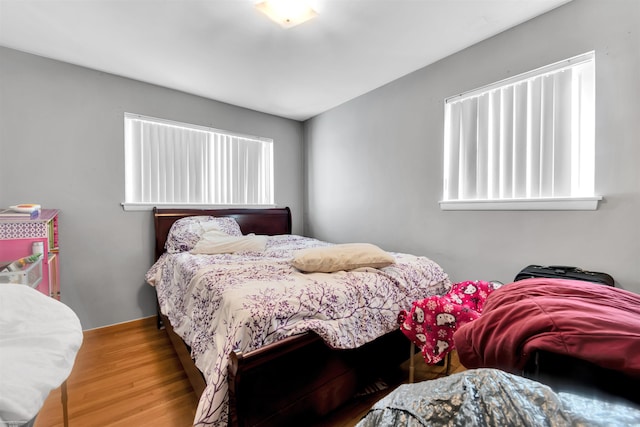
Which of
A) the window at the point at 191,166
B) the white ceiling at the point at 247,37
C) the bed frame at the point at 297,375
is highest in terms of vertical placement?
the white ceiling at the point at 247,37

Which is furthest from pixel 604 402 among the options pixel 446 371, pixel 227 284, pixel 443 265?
pixel 443 265

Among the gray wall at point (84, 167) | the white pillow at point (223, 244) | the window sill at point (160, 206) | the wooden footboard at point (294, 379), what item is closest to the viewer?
the wooden footboard at point (294, 379)

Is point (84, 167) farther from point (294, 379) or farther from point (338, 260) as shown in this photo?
point (294, 379)

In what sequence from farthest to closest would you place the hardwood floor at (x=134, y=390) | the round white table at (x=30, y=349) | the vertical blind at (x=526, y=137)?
the vertical blind at (x=526, y=137) < the hardwood floor at (x=134, y=390) < the round white table at (x=30, y=349)

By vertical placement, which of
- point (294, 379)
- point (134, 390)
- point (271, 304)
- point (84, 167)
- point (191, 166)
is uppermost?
point (191, 166)

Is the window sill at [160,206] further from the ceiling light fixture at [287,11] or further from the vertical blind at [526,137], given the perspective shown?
the vertical blind at [526,137]

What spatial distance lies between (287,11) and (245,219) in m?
2.18

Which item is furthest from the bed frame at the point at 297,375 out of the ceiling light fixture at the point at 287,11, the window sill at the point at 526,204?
the ceiling light fixture at the point at 287,11

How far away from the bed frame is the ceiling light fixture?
6.18 feet

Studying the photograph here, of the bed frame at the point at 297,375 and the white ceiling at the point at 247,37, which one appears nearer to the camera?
the bed frame at the point at 297,375

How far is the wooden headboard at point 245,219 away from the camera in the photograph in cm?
269

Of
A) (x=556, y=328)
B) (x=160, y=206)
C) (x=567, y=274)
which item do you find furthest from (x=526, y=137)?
(x=160, y=206)

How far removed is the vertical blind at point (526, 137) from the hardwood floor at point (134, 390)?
1.40m

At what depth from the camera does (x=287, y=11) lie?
1679 millimetres
